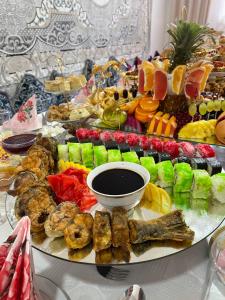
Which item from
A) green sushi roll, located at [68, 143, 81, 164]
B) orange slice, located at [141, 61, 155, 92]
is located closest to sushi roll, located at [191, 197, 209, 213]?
green sushi roll, located at [68, 143, 81, 164]

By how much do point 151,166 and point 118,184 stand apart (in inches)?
7.0

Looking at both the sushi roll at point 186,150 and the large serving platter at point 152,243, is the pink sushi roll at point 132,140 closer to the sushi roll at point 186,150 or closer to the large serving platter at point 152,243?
the sushi roll at point 186,150

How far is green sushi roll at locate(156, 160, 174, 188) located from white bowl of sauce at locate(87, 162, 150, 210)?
4.4 inches

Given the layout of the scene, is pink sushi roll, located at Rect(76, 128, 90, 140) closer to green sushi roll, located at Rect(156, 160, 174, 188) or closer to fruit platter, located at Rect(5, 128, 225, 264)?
fruit platter, located at Rect(5, 128, 225, 264)

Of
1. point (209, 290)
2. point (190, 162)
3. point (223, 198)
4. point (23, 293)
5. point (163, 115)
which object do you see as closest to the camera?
point (23, 293)

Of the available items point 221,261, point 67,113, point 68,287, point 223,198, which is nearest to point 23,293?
point 68,287

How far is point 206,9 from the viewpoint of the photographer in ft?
15.3

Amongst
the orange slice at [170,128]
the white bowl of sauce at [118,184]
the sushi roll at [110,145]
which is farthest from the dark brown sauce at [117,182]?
the orange slice at [170,128]

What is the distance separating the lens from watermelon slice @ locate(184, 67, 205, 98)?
118 cm

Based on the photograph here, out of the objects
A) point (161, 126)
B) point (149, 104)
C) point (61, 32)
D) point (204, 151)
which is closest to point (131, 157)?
point (204, 151)

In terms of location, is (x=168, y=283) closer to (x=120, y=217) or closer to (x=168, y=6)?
(x=120, y=217)

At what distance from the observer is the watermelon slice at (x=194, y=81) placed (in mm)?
1183

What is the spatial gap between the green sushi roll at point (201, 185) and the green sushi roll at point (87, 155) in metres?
0.36

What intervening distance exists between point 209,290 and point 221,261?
122 millimetres
